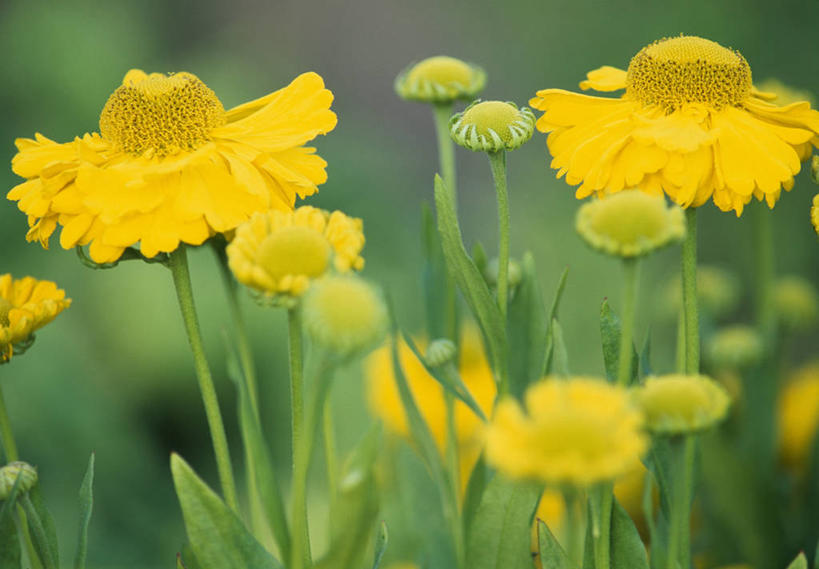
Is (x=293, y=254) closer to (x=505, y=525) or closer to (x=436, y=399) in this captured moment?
(x=505, y=525)

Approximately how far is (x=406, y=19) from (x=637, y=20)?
921mm

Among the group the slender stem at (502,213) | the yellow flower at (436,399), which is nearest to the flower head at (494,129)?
the slender stem at (502,213)

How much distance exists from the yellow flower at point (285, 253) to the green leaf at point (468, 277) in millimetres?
68

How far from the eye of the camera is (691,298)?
432 mm

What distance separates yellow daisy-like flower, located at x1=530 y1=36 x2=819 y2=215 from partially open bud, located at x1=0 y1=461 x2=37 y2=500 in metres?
0.27

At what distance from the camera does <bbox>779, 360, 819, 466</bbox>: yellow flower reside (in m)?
0.76

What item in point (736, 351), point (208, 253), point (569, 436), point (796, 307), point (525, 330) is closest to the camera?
point (569, 436)

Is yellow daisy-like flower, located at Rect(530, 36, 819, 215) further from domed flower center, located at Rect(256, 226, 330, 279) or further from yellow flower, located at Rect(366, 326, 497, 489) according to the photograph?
yellow flower, located at Rect(366, 326, 497, 489)

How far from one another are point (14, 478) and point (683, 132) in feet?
1.09

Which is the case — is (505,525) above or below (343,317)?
below

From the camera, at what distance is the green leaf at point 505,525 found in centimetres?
42

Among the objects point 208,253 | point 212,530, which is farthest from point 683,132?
point 208,253

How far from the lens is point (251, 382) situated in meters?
0.48

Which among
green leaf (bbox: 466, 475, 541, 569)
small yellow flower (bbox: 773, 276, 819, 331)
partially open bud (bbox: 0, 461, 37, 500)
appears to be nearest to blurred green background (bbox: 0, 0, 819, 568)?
small yellow flower (bbox: 773, 276, 819, 331)
